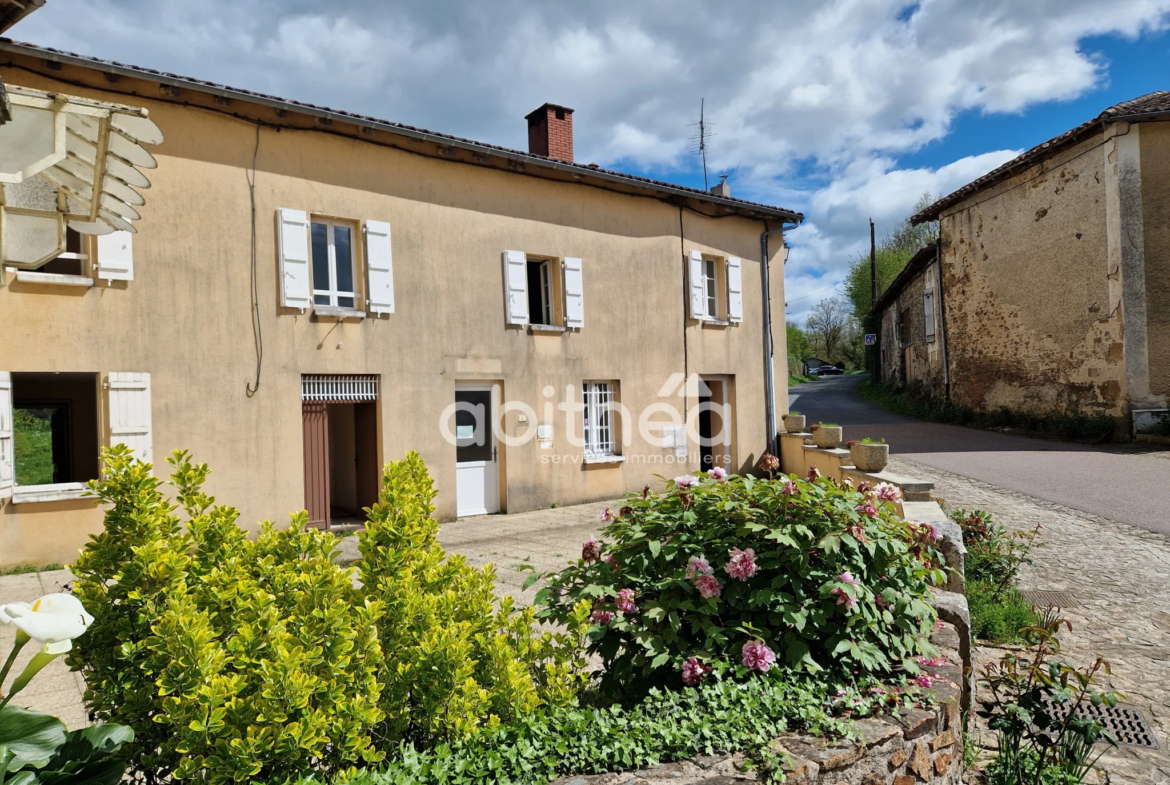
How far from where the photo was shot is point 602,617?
2.76 meters

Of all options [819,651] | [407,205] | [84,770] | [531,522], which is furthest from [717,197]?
[84,770]

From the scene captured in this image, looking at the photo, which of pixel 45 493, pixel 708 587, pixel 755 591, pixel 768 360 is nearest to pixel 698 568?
pixel 708 587

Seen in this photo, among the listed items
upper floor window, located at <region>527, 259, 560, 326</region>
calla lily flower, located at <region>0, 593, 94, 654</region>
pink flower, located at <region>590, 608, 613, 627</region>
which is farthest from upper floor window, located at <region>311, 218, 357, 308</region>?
calla lily flower, located at <region>0, 593, 94, 654</region>

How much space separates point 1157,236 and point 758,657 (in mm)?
16830

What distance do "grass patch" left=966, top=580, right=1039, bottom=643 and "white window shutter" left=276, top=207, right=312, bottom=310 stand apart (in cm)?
778

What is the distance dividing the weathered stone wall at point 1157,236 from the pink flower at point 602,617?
53.8 ft

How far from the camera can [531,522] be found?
1010 cm

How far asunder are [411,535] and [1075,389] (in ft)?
58.1

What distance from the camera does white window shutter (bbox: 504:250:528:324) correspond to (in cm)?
1078

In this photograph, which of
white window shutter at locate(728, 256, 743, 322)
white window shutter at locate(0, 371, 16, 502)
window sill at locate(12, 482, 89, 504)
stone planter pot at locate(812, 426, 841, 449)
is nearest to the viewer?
white window shutter at locate(0, 371, 16, 502)

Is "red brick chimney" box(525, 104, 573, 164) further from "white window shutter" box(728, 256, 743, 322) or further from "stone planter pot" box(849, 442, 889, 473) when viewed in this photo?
"stone planter pot" box(849, 442, 889, 473)

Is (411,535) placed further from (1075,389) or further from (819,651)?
(1075,389)

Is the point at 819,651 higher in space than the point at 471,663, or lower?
lower

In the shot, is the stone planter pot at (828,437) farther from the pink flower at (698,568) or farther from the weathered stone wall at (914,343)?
the weathered stone wall at (914,343)
